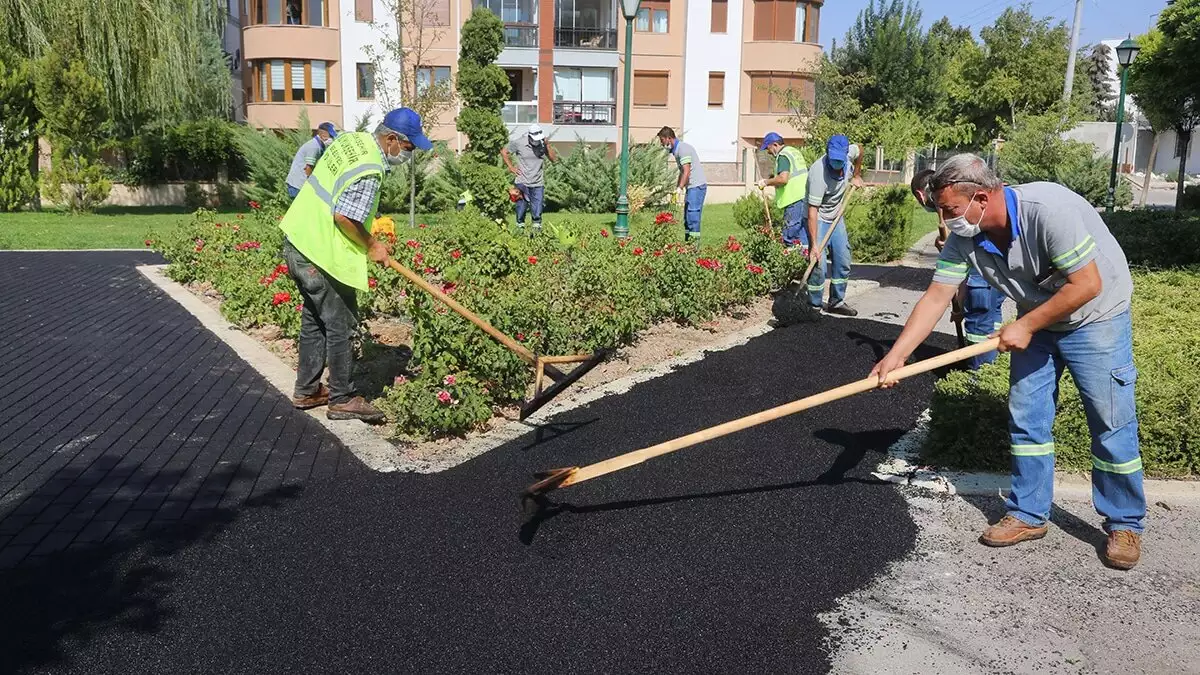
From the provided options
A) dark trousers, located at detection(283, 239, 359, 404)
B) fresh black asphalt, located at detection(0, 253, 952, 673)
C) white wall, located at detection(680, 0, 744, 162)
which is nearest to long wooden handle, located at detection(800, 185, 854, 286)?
fresh black asphalt, located at detection(0, 253, 952, 673)

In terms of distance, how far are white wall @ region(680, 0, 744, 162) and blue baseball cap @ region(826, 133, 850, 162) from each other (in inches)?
1127

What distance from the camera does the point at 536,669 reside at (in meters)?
3.20

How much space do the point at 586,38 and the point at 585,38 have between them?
0.05 m

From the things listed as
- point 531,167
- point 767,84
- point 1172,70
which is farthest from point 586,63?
point 531,167

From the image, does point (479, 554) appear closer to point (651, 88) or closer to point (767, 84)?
point (651, 88)

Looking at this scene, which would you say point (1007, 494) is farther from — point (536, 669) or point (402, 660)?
point (402, 660)

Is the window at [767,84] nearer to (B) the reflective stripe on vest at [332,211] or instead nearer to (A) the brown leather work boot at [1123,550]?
(B) the reflective stripe on vest at [332,211]

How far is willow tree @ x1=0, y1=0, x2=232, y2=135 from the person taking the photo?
805 inches

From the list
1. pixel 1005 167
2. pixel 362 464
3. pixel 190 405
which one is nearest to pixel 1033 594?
pixel 362 464

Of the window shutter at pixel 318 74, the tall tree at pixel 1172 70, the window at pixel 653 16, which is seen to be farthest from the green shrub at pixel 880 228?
the window shutter at pixel 318 74

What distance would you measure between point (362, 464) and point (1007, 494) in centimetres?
330

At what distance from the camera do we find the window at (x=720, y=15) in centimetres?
3716

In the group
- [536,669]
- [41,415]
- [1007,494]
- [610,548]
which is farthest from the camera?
[41,415]

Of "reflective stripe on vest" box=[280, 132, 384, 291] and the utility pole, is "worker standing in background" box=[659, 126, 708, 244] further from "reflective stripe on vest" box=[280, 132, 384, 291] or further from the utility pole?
the utility pole
